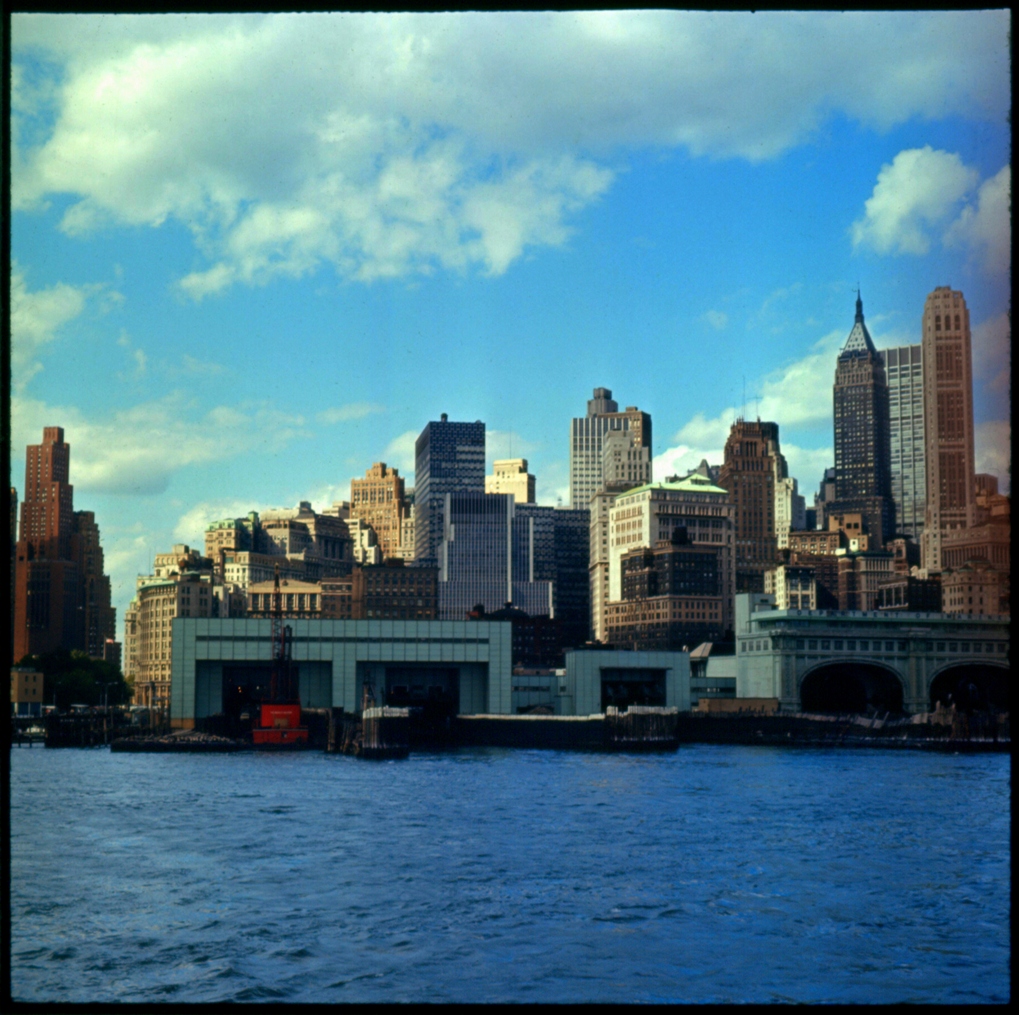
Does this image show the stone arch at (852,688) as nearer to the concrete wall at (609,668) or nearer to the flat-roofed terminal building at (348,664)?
the concrete wall at (609,668)

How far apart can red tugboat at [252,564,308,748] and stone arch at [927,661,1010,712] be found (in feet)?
226

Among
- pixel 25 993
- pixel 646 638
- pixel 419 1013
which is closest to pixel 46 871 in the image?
pixel 25 993

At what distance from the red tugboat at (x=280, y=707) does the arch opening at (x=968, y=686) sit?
69.2 m

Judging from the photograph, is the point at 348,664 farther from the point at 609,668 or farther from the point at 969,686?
the point at 969,686

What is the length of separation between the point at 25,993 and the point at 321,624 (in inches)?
3733

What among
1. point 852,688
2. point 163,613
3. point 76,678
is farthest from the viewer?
point 163,613

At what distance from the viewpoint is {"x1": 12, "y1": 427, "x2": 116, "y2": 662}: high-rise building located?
173375 mm

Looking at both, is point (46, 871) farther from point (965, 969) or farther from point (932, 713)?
point (932, 713)

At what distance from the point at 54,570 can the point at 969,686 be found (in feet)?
396

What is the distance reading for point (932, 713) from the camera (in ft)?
412

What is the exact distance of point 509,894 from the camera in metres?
33.4

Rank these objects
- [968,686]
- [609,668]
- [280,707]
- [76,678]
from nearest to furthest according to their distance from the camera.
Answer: [280,707] → [609,668] → [968,686] → [76,678]

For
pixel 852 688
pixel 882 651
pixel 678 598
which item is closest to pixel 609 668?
pixel 882 651

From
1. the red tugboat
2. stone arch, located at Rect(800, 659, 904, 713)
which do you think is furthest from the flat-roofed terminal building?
stone arch, located at Rect(800, 659, 904, 713)
